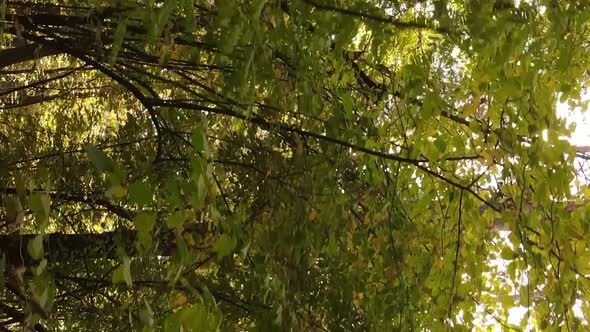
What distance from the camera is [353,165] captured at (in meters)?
1.46

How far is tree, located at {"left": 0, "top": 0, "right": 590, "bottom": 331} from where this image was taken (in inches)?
43.4

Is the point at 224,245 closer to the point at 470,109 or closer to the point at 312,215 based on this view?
the point at 312,215

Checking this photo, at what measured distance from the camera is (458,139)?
4.81 ft

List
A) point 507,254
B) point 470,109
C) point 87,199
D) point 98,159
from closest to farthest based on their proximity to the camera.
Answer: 1. point 98,159
2. point 470,109
3. point 507,254
4. point 87,199

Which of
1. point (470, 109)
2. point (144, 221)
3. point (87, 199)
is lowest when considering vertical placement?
point (87, 199)

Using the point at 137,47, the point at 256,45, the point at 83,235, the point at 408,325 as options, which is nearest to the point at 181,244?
the point at 256,45

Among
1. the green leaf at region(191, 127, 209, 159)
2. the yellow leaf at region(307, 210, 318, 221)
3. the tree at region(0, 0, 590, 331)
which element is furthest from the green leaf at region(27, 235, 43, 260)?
the yellow leaf at region(307, 210, 318, 221)

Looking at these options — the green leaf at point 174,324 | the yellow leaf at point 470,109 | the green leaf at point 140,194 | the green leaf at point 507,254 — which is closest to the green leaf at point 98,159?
the green leaf at point 140,194

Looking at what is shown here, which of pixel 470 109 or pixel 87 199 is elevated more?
pixel 470 109

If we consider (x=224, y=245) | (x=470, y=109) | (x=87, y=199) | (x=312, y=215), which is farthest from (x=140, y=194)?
(x=87, y=199)

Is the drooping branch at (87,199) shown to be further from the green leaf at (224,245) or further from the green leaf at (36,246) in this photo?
the green leaf at (36,246)

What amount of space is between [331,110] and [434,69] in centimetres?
24

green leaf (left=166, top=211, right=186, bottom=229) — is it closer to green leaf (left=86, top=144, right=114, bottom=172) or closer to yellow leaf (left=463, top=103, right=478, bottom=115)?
green leaf (left=86, top=144, right=114, bottom=172)

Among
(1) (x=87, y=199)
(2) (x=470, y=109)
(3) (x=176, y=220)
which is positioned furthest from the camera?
(1) (x=87, y=199)
